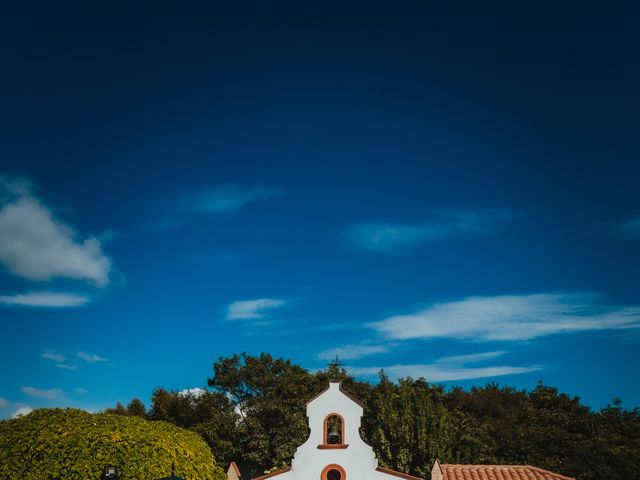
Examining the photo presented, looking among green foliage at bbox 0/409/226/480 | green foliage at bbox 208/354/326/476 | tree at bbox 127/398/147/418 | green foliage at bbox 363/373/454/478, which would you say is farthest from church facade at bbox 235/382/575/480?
tree at bbox 127/398/147/418

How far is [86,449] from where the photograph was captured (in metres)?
17.8

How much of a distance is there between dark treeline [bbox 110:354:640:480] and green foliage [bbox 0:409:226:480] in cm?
1543

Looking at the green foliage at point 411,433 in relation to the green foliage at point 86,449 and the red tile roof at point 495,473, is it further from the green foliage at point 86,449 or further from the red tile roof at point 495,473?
the green foliage at point 86,449

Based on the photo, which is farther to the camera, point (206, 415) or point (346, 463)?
point (206, 415)

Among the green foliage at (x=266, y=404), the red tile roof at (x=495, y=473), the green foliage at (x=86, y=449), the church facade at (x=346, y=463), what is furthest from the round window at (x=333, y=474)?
the green foliage at (x=266, y=404)

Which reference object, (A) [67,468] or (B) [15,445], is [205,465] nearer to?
(A) [67,468]

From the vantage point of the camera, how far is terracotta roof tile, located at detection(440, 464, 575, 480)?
22906mm

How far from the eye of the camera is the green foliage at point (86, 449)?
17.4m

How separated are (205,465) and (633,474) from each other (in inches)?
937

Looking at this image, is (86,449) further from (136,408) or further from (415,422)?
(136,408)

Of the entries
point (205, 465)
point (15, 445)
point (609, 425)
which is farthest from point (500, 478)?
point (15, 445)

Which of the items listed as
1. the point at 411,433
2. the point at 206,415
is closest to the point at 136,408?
the point at 206,415

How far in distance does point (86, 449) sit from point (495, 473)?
15.9m

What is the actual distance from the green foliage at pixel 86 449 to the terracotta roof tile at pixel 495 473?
978 centimetres
